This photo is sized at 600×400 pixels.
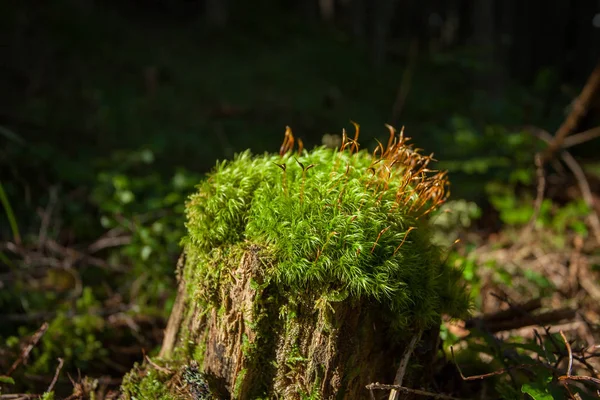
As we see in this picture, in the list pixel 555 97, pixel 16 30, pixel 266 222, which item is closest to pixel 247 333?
pixel 266 222

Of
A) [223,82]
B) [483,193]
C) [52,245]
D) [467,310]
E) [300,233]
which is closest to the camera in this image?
[300,233]

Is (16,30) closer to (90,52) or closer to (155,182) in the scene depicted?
(90,52)

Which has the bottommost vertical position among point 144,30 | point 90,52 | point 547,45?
point 90,52

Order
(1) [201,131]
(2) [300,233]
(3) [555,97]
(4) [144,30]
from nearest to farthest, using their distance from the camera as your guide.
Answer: (2) [300,233] → (3) [555,97] → (1) [201,131] → (4) [144,30]

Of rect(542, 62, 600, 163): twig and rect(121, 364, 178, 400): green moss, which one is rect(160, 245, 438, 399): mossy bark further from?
rect(542, 62, 600, 163): twig

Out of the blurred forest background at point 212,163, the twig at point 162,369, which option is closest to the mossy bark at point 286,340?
the twig at point 162,369

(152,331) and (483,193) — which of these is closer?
(152,331)

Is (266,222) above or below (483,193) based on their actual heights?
below
